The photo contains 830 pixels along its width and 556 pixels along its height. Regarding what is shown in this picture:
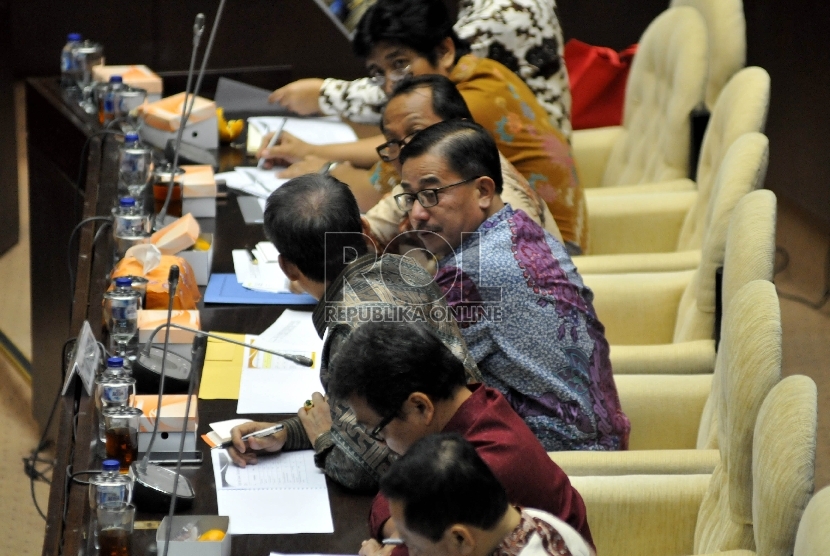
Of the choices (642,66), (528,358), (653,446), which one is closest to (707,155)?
(642,66)

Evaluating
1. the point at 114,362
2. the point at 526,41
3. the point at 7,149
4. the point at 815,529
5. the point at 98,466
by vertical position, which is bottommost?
the point at 7,149

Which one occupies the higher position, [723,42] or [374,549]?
[723,42]

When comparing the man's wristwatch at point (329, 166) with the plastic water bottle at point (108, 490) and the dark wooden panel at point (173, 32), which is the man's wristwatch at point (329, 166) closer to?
the plastic water bottle at point (108, 490)

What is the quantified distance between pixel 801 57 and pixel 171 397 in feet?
10.9

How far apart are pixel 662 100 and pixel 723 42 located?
0.41 meters

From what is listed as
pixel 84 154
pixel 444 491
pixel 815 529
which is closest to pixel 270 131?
pixel 84 154

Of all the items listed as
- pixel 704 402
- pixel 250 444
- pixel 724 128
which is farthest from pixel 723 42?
pixel 250 444

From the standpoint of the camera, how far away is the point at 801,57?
4.28m

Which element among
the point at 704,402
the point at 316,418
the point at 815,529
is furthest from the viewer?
the point at 704,402

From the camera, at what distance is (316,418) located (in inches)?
68.3

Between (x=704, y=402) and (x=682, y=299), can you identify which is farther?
(x=682, y=299)

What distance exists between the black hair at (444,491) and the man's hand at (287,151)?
188cm

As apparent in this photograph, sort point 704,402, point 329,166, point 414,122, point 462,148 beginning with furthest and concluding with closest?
point 329,166 → point 414,122 → point 704,402 → point 462,148

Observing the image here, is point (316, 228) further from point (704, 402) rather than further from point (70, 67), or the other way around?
point (70, 67)
